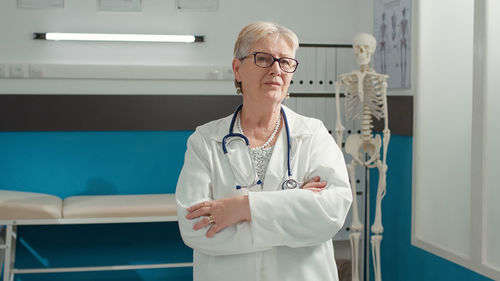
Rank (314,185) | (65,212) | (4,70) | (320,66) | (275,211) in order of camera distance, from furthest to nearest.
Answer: (320,66)
(4,70)
(65,212)
(314,185)
(275,211)

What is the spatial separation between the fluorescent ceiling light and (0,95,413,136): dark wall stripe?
14.7 inches

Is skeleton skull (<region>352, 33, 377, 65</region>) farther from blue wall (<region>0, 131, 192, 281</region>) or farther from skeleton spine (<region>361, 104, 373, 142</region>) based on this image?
blue wall (<region>0, 131, 192, 281</region>)

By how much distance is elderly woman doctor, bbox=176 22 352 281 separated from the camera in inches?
60.1

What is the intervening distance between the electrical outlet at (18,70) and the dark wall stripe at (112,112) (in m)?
0.14

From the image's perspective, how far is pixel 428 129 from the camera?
2967 millimetres

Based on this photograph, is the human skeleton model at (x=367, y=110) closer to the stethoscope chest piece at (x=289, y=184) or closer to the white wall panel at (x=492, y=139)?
the white wall panel at (x=492, y=139)

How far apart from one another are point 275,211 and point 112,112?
2250mm

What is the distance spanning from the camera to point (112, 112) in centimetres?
350

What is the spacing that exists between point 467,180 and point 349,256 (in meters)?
1.43

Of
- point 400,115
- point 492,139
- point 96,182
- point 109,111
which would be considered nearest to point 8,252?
point 96,182

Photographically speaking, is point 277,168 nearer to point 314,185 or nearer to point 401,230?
point 314,185

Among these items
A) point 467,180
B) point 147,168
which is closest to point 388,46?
point 467,180

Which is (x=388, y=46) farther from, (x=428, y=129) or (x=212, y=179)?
(x=212, y=179)

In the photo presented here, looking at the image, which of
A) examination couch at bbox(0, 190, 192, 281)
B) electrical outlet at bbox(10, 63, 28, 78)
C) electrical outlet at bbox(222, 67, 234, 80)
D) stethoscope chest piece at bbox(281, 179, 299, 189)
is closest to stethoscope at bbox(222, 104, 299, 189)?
stethoscope chest piece at bbox(281, 179, 299, 189)
